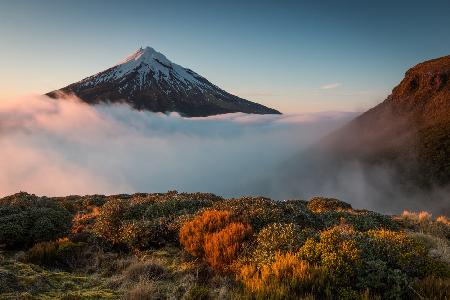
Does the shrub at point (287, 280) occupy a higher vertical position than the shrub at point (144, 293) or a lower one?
higher

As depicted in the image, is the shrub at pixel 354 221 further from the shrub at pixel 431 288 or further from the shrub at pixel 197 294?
the shrub at pixel 197 294

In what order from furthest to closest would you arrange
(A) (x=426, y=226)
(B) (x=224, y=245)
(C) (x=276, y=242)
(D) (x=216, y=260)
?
(A) (x=426, y=226) < (B) (x=224, y=245) < (D) (x=216, y=260) < (C) (x=276, y=242)

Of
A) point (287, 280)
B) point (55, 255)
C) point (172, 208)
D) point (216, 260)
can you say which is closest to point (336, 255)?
point (287, 280)

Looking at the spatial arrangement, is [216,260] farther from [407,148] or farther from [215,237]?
[407,148]

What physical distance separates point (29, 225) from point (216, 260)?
265 inches

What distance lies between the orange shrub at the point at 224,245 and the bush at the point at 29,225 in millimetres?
5725

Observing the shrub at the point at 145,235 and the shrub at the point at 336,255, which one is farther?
the shrub at the point at 145,235

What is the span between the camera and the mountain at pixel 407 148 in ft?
410

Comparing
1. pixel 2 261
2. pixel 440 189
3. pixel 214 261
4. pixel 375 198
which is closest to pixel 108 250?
pixel 2 261

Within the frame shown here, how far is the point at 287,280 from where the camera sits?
596 cm

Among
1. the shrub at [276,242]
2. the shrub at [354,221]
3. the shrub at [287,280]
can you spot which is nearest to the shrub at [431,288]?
the shrub at [287,280]

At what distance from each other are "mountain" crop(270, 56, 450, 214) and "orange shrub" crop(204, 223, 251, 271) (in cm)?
11224

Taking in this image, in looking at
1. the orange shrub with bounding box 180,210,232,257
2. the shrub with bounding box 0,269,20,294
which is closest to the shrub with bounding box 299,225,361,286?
the orange shrub with bounding box 180,210,232,257

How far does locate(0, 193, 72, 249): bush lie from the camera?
11.1 meters
